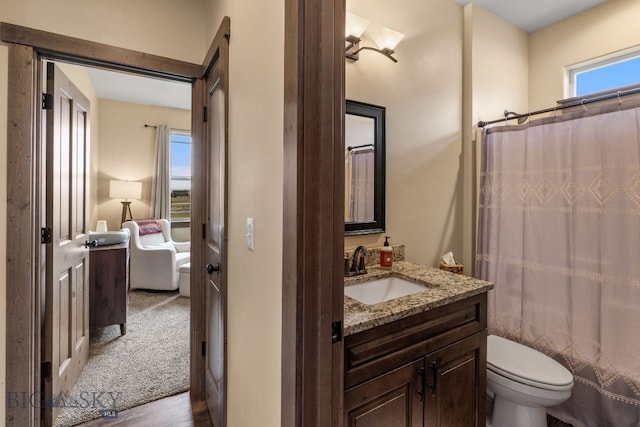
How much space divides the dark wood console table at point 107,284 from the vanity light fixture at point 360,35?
241cm

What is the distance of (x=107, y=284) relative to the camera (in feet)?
8.38

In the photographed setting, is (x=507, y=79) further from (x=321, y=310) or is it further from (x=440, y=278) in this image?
(x=321, y=310)

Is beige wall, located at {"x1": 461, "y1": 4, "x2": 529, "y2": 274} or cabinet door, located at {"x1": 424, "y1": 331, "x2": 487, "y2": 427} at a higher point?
beige wall, located at {"x1": 461, "y1": 4, "x2": 529, "y2": 274}

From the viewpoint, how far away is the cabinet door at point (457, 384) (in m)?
1.19

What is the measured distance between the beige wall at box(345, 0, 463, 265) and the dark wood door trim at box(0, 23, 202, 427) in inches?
63.7

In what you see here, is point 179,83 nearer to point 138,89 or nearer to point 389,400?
point 138,89

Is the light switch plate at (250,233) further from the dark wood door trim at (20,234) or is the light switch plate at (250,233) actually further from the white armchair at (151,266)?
the white armchair at (151,266)

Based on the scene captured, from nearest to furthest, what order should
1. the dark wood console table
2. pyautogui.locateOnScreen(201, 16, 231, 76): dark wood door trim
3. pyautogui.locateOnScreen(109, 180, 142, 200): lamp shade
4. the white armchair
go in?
pyautogui.locateOnScreen(201, 16, 231, 76): dark wood door trim → the dark wood console table → the white armchair → pyautogui.locateOnScreen(109, 180, 142, 200): lamp shade

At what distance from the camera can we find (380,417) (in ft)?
3.42

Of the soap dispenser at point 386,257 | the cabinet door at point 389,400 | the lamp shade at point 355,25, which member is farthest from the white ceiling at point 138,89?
the cabinet door at point 389,400

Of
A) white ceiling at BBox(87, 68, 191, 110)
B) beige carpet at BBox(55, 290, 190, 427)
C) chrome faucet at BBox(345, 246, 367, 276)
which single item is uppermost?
white ceiling at BBox(87, 68, 191, 110)

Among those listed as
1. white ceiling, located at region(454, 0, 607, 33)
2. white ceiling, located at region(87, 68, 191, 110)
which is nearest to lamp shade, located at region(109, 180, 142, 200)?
white ceiling, located at region(87, 68, 191, 110)

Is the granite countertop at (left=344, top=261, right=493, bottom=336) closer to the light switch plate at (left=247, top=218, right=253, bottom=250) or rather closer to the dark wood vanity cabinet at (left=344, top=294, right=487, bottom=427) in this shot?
the dark wood vanity cabinet at (left=344, top=294, right=487, bottom=427)

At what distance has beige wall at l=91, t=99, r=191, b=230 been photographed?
4512 millimetres
